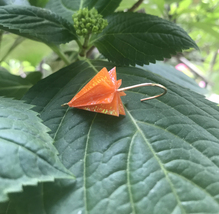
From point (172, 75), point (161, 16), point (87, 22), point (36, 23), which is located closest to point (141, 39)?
point (87, 22)

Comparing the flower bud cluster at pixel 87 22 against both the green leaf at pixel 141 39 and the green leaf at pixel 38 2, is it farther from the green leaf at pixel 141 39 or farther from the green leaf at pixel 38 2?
the green leaf at pixel 38 2

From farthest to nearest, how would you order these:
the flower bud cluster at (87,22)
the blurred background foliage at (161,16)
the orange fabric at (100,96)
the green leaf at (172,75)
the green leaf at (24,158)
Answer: the blurred background foliage at (161,16) → the green leaf at (172,75) → the flower bud cluster at (87,22) → the orange fabric at (100,96) → the green leaf at (24,158)

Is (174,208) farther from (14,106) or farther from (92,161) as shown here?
(14,106)

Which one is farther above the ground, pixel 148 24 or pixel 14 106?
pixel 148 24

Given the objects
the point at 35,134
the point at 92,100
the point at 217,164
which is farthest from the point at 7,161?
the point at 217,164

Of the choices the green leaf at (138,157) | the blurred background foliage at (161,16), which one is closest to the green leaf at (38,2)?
the blurred background foliage at (161,16)

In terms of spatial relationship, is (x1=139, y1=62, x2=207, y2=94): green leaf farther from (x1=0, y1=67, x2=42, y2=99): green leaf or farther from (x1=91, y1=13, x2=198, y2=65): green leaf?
(x1=0, y1=67, x2=42, y2=99): green leaf
